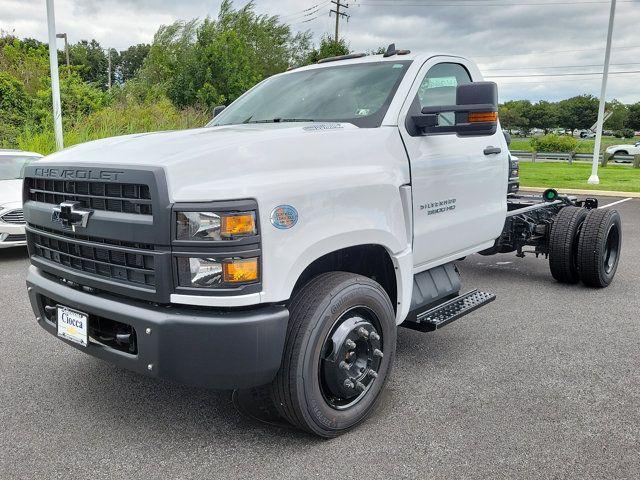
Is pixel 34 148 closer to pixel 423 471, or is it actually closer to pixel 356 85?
pixel 356 85

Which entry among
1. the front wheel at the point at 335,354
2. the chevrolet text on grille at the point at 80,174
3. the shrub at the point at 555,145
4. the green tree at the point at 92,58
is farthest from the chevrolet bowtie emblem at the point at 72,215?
the green tree at the point at 92,58

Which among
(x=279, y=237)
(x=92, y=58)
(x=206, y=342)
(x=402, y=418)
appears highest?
(x=92, y=58)

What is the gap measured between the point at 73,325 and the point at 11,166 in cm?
695

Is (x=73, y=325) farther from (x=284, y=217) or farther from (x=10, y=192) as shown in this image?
(x=10, y=192)

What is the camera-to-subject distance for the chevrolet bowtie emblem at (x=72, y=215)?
2.70 meters

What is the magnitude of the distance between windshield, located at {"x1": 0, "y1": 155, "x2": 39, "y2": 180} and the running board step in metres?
7.06

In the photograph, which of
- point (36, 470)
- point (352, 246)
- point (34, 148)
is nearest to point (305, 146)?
point (352, 246)

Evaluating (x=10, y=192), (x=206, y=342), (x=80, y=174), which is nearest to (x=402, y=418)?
(x=206, y=342)

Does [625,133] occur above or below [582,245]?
above

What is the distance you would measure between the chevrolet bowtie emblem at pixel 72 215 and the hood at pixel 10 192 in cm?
547

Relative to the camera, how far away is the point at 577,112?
9462cm

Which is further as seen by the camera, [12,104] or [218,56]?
[218,56]

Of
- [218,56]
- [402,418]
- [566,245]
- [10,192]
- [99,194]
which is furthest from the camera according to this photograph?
[218,56]

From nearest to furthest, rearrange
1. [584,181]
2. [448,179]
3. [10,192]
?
1. [448,179]
2. [10,192]
3. [584,181]
